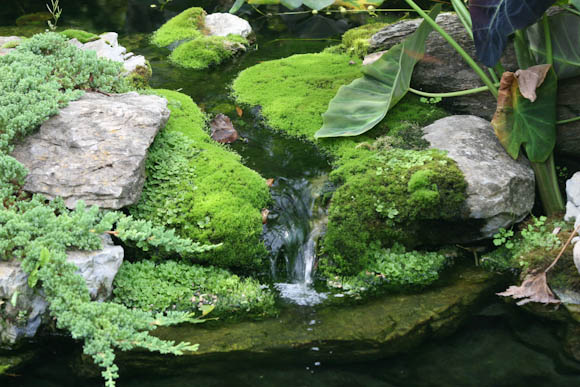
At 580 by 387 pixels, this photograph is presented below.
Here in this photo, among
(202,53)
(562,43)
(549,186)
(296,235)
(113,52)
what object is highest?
(562,43)

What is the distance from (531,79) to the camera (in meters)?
4.73

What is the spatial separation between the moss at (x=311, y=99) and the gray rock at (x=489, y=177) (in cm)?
42

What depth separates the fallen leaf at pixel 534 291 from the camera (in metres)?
4.35

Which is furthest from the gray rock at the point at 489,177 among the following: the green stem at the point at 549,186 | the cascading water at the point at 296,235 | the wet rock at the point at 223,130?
the wet rock at the point at 223,130

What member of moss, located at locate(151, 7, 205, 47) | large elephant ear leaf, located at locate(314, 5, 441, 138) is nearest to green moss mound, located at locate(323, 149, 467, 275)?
large elephant ear leaf, located at locate(314, 5, 441, 138)

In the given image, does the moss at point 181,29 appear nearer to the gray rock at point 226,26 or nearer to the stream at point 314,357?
the gray rock at point 226,26

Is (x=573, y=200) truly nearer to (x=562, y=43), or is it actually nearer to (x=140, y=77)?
(x=562, y=43)

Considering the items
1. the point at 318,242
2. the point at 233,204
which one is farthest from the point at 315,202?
the point at 233,204

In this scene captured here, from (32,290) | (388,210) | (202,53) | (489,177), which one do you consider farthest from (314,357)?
(202,53)

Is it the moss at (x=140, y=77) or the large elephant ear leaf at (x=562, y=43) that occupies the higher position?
the large elephant ear leaf at (x=562, y=43)

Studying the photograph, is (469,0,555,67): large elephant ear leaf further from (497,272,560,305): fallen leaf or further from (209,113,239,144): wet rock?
(209,113,239,144): wet rock

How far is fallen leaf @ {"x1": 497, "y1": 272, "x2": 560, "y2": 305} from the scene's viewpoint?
4348 millimetres

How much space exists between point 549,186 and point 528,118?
68cm

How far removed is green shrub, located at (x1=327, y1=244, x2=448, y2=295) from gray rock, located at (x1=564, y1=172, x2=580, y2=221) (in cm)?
109
